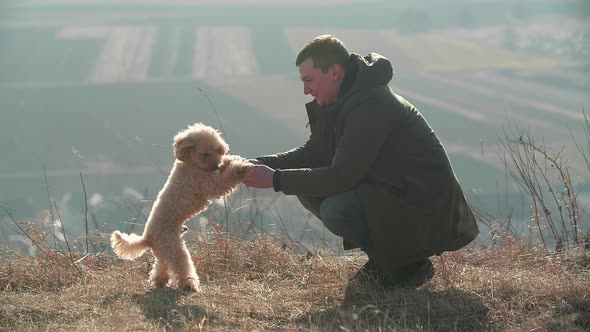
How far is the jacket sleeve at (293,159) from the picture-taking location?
16.6 ft

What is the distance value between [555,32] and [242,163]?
89.6 meters

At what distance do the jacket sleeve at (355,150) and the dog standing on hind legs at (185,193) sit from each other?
533mm

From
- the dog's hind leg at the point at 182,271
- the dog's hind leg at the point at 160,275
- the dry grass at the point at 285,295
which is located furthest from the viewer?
the dog's hind leg at the point at 160,275

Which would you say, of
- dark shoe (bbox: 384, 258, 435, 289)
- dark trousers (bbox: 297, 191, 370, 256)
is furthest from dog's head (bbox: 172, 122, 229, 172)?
dark shoe (bbox: 384, 258, 435, 289)

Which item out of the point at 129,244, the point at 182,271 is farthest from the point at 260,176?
the point at 129,244

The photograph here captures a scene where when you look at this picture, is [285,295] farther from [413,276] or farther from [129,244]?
[129,244]

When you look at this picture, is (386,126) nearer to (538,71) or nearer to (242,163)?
(242,163)

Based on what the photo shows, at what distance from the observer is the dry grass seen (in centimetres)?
414

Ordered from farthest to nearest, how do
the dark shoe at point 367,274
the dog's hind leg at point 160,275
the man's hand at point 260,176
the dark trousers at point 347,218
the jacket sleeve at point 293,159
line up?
the jacket sleeve at point 293,159
the dog's hind leg at point 160,275
the dark shoe at point 367,274
the man's hand at point 260,176
the dark trousers at point 347,218

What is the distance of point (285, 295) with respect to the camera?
470 cm

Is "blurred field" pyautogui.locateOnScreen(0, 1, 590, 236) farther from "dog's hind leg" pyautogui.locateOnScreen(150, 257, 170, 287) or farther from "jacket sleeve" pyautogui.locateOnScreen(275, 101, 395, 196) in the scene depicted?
"jacket sleeve" pyautogui.locateOnScreen(275, 101, 395, 196)

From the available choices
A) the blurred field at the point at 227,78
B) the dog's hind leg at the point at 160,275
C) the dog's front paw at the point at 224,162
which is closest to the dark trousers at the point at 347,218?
the dog's front paw at the point at 224,162

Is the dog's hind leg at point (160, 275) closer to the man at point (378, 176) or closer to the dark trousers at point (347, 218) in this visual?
the man at point (378, 176)

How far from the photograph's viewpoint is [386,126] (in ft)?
14.4
